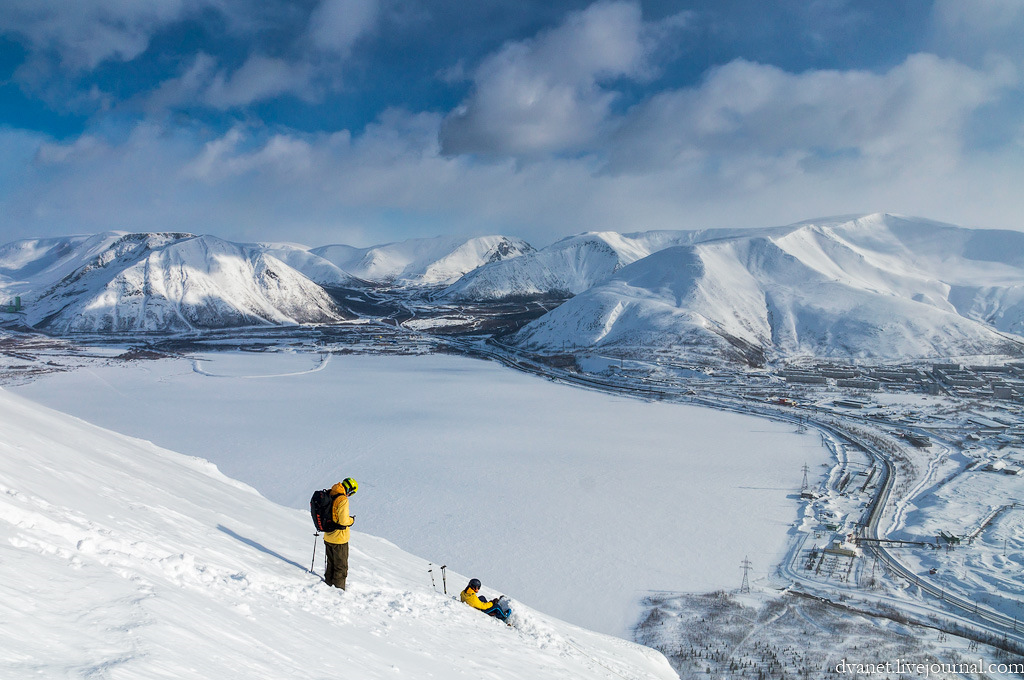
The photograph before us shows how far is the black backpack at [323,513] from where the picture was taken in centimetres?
720

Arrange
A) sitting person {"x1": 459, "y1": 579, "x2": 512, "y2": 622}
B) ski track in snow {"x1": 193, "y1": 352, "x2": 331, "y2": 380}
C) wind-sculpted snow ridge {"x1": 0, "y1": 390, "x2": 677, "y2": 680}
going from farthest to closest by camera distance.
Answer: ski track in snow {"x1": 193, "y1": 352, "x2": 331, "y2": 380} < sitting person {"x1": 459, "y1": 579, "x2": 512, "y2": 622} < wind-sculpted snow ridge {"x1": 0, "y1": 390, "x2": 677, "y2": 680}

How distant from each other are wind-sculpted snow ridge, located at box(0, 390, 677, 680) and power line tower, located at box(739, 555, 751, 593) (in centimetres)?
873

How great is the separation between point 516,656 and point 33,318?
144078 millimetres

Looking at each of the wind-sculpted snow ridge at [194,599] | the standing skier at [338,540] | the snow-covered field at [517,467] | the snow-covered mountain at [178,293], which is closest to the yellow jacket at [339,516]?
the standing skier at [338,540]

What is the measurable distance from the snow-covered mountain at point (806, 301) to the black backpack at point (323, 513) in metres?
76.4

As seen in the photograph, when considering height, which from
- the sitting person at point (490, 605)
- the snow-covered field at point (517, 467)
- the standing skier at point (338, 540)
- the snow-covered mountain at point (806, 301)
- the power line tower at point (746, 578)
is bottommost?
the power line tower at point (746, 578)

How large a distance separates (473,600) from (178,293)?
130 m

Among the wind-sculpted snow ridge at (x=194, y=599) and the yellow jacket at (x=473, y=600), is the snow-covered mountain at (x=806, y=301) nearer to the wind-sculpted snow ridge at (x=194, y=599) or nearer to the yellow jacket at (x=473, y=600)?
the yellow jacket at (x=473, y=600)

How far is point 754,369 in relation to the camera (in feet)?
237

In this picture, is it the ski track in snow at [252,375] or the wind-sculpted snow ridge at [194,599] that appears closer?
the wind-sculpted snow ridge at [194,599]

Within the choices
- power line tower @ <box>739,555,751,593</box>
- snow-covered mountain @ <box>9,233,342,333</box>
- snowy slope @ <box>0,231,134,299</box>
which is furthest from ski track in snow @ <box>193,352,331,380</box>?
snowy slope @ <box>0,231,134,299</box>

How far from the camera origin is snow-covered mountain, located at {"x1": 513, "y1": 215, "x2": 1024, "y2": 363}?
82688 mm

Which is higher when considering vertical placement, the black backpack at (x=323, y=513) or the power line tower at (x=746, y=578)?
the black backpack at (x=323, y=513)

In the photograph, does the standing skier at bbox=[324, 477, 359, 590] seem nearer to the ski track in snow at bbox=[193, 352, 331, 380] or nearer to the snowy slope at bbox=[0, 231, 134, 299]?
the ski track in snow at bbox=[193, 352, 331, 380]
